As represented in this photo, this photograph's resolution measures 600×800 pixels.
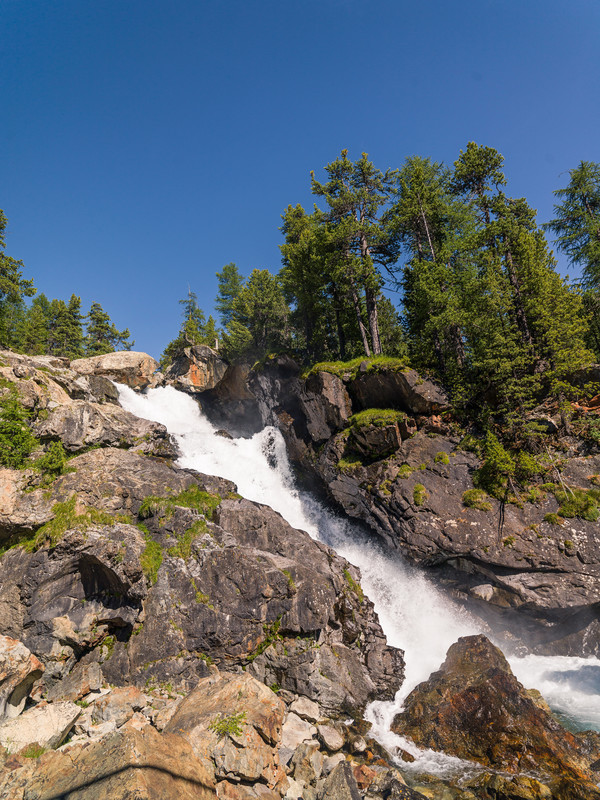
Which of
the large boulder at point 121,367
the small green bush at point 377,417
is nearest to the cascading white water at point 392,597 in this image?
the large boulder at point 121,367

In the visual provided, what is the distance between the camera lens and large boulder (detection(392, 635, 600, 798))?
10375 mm

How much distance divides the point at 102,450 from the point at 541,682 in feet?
80.2

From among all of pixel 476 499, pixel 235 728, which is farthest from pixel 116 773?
pixel 476 499

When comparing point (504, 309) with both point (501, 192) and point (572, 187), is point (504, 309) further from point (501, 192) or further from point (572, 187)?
point (572, 187)

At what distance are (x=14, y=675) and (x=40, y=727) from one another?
2.18 meters

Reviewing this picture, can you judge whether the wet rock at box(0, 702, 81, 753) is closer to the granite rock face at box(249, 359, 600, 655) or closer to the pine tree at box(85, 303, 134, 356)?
the granite rock face at box(249, 359, 600, 655)

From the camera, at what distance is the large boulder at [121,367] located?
3856cm

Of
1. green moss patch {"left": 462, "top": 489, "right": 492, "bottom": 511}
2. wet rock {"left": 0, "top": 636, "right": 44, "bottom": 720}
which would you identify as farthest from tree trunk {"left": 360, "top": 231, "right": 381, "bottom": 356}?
wet rock {"left": 0, "top": 636, "right": 44, "bottom": 720}

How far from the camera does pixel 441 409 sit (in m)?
22.6

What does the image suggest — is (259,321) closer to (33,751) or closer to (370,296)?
(370,296)

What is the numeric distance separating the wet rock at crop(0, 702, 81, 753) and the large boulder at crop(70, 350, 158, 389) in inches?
1311

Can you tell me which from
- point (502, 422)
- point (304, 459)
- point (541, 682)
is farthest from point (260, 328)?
point (541, 682)

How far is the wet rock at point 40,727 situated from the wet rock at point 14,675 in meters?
1.20

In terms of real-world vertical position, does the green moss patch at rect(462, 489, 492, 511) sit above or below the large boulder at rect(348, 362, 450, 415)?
below
